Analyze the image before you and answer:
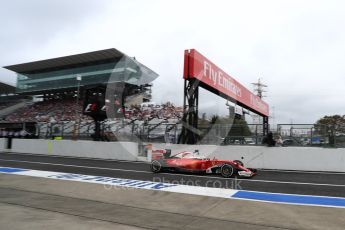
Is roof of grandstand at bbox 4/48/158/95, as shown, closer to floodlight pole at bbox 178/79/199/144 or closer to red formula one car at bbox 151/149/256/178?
floodlight pole at bbox 178/79/199/144

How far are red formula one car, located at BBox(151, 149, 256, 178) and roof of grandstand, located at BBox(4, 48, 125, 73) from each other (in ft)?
134

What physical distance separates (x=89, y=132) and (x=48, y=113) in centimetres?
3136

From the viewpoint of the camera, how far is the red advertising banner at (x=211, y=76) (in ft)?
54.3

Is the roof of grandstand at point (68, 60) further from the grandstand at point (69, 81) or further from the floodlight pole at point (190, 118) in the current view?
the floodlight pole at point (190, 118)

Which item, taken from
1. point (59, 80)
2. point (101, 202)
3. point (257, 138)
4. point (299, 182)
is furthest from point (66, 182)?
point (59, 80)

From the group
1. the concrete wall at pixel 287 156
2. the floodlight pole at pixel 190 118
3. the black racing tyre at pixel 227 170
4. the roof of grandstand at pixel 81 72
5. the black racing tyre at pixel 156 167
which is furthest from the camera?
the roof of grandstand at pixel 81 72

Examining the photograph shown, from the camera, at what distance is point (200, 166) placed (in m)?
12.8

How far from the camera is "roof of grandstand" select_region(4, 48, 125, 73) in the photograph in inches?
2082

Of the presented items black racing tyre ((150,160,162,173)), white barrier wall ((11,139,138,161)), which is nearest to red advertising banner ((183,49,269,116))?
black racing tyre ((150,160,162,173))

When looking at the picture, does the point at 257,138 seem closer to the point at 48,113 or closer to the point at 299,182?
the point at 299,182

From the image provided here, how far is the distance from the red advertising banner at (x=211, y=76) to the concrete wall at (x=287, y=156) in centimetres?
376

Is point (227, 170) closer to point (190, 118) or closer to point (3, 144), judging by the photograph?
point (190, 118)

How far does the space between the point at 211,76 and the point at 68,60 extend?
43690 millimetres

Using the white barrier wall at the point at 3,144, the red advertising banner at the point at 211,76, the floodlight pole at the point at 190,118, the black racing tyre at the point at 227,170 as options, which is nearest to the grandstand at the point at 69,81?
the white barrier wall at the point at 3,144
